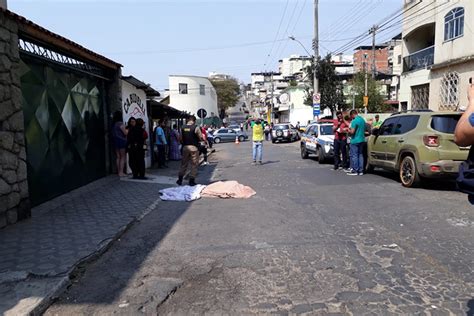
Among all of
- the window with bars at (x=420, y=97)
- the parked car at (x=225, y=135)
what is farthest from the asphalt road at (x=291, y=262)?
the parked car at (x=225, y=135)

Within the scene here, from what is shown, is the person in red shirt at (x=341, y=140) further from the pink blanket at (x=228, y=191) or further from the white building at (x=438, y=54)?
the white building at (x=438, y=54)

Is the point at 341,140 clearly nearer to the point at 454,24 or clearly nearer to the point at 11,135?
the point at 11,135

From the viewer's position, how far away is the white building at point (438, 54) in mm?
19234

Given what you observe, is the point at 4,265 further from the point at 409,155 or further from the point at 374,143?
the point at 374,143

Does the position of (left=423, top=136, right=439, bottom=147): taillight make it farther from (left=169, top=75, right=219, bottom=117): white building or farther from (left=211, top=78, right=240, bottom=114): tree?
(left=211, top=78, right=240, bottom=114): tree

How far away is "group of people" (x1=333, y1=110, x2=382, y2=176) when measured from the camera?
1186 centimetres

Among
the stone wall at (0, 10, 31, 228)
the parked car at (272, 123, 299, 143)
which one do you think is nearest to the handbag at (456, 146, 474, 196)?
the stone wall at (0, 10, 31, 228)

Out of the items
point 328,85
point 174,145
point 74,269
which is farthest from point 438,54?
point 74,269

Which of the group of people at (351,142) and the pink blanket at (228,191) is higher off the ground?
the group of people at (351,142)

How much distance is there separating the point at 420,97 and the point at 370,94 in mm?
20182

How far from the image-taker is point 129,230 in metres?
6.39

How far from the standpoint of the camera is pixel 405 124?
1016 centimetres

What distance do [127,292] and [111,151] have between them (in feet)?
27.4

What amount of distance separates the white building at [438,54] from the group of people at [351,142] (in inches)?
313
